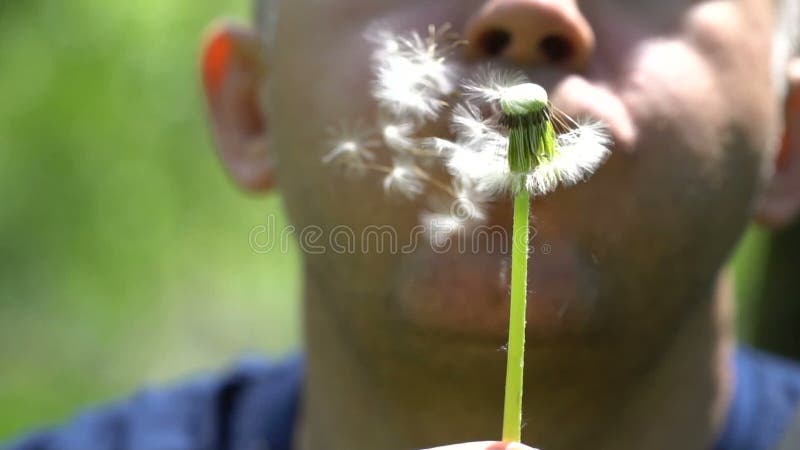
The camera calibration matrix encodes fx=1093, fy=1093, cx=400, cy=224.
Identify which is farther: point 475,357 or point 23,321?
point 23,321

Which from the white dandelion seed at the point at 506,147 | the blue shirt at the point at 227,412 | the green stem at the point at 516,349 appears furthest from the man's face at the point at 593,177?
the blue shirt at the point at 227,412

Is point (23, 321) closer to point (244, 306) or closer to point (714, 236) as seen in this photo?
point (244, 306)

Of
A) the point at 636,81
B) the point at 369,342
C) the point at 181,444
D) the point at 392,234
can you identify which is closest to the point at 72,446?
the point at 181,444

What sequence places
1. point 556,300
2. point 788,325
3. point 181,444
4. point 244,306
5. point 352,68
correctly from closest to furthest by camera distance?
point 556,300 → point 352,68 → point 181,444 → point 788,325 → point 244,306

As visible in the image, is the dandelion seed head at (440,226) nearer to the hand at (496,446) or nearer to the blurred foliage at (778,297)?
the hand at (496,446)

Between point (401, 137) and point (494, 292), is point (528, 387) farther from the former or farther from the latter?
point (401, 137)

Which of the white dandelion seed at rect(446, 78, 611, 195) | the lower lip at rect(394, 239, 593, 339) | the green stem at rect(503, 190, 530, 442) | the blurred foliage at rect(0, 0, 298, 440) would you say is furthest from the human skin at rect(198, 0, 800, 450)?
the blurred foliage at rect(0, 0, 298, 440)

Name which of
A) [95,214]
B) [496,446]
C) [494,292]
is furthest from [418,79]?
[95,214]
